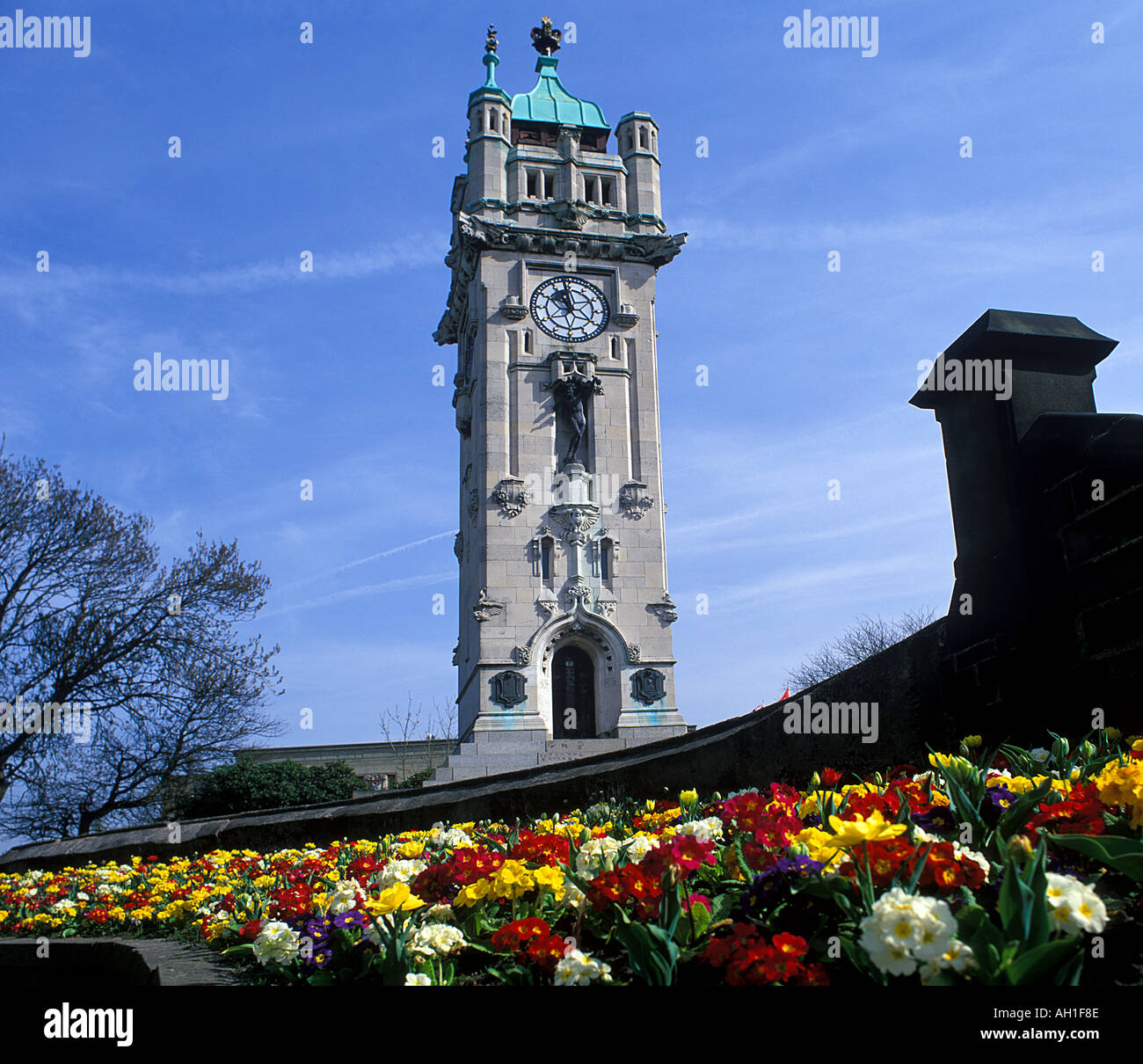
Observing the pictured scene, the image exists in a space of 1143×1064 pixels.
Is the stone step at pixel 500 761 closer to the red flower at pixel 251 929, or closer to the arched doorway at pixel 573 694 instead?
the arched doorway at pixel 573 694

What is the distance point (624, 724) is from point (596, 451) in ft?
28.1

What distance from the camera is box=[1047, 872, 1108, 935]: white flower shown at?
2.07m

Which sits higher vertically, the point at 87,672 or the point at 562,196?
the point at 562,196

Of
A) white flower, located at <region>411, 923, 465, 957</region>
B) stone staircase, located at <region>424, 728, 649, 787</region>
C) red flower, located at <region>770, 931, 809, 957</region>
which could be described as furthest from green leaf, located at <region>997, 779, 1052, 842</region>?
stone staircase, located at <region>424, 728, 649, 787</region>

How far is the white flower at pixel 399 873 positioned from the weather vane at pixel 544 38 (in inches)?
1595

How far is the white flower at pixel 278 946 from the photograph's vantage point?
11.2 feet

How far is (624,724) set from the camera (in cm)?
2736

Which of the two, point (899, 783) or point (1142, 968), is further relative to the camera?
point (899, 783)

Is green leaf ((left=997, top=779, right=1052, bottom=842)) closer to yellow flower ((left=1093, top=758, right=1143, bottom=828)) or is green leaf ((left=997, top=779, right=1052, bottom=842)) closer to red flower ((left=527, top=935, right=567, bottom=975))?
yellow flower ((left=1093, top=758, right=1143, bottom=828))

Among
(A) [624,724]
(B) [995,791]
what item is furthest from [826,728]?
(A) [624,724]

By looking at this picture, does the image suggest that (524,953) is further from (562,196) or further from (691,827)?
(562,196)

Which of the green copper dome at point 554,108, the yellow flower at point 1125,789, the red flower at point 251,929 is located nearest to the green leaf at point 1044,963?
the yellow flower at point 1125,789

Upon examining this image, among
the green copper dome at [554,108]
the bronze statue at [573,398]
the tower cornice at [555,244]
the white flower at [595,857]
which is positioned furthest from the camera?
the green copper dome at [554,108]

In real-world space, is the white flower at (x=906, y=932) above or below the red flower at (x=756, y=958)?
above
